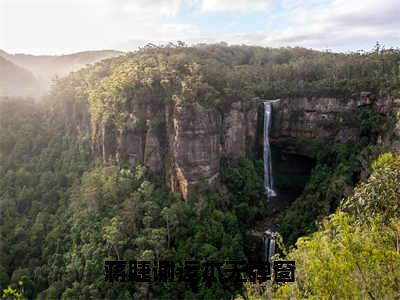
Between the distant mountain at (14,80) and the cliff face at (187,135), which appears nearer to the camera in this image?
the cliff face at (187,135)

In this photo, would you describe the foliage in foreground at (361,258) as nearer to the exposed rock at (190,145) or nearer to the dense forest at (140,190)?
the dense forest at (140,190)

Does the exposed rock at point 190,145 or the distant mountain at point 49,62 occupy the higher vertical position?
the distant mountain at point 49,62

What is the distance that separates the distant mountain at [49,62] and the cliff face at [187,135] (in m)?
25.8

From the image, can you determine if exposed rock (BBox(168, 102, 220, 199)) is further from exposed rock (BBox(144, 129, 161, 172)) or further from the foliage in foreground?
the foliage in foreground

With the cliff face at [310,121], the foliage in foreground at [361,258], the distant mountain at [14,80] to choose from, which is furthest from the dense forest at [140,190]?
the distant mountain at [14,80]

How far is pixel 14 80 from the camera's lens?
43969 millimetres

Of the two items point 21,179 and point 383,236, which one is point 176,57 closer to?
point 21,179

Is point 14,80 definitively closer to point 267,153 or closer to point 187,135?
point 187,135

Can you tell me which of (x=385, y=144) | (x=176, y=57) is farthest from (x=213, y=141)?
(x=385, y=144)

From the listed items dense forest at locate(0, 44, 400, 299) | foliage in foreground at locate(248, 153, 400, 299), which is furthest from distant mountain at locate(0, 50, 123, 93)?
foliage in foreground at locate(248, 153, 400, 299)

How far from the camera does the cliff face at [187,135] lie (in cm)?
1845

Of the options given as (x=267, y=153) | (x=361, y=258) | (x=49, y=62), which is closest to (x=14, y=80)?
(x=49, y=62)

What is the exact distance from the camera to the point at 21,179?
72.0ft

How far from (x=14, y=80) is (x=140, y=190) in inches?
1413
